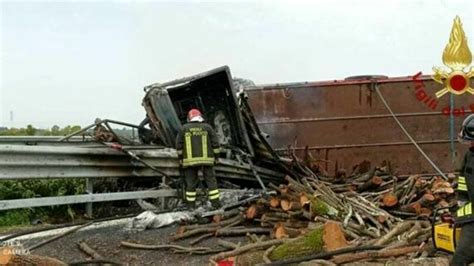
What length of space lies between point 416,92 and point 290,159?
269 centimetres

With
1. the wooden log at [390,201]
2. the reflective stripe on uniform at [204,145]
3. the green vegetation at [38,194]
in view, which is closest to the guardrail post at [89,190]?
the green vegetation at [38,194]

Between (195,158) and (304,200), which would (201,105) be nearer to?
(195,158)

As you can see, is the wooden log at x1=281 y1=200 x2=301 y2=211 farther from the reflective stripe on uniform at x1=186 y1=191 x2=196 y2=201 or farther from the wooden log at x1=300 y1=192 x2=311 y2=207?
the reflective stripe on uniform at x1=186 y1=191 x2=196 y2=201

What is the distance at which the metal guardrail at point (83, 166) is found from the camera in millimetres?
5723

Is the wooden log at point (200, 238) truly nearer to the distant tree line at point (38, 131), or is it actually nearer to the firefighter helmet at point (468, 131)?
the firefighter helmet at point (468, 131)

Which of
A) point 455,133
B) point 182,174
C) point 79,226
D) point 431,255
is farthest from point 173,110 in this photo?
point 455,133

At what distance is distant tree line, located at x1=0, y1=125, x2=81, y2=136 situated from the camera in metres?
10.9

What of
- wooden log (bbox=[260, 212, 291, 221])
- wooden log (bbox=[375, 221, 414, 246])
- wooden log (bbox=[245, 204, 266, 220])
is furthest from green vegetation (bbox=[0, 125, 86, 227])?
wooden log (bbox=[375, 221, 414, 246])

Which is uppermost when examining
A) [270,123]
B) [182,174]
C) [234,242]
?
[270,123]

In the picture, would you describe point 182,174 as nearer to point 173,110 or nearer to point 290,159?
point 173,110

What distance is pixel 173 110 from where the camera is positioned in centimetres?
778

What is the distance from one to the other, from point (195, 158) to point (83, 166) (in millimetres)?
1534

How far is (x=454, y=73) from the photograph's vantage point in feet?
26.3

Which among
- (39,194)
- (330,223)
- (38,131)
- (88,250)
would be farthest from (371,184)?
(38,131)
